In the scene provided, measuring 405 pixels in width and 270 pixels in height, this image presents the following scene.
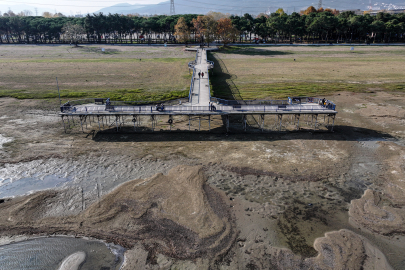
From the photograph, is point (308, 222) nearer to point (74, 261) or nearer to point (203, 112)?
point (74, 261)

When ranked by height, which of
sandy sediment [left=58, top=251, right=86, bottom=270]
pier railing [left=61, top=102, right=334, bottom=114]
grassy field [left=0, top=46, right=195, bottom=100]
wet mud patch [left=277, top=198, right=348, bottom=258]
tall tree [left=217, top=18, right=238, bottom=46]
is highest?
tall tree [left=217, top=18, right=238, bottom=46]

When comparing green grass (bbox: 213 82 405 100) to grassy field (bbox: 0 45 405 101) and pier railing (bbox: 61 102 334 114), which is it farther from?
pier railing (bbox: 61 102 334 114)

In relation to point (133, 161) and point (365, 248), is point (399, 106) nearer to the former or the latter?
point (365, 248)

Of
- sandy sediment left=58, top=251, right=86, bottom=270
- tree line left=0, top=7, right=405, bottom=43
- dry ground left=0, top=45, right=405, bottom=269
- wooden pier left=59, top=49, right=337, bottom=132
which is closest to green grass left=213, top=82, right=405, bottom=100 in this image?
wooden pier left=59, top=49, right=337, bottom=132

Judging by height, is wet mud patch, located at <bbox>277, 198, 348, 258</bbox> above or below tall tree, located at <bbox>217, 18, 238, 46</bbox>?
below

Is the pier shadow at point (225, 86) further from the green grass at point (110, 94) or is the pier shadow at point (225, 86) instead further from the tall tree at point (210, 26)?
the tall tree at point (210, 26)

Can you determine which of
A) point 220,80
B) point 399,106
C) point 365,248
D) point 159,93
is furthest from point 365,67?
point 365,248
